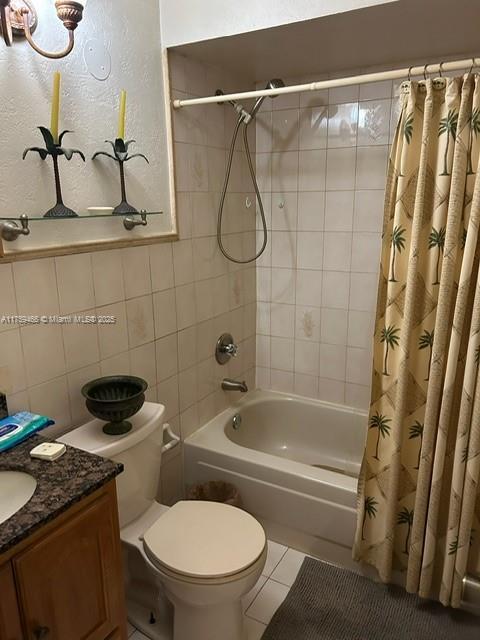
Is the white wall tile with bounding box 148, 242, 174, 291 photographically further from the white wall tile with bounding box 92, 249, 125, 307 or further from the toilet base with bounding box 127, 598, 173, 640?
the toilet base with bounding box 127, 598, 173, 640

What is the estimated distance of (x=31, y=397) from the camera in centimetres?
150

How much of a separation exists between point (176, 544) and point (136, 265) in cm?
103

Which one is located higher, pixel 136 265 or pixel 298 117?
pixel 298 117

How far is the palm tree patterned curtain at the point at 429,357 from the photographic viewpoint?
1.46 m

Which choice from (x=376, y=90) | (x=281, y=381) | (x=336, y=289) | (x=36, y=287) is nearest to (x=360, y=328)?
(x=336, y=289)

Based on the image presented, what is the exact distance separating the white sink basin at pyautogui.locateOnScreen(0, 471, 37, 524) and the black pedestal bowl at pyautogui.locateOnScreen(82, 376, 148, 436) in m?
0.32

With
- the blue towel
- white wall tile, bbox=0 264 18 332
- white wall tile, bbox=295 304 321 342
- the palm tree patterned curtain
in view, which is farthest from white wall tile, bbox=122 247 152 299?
white wall tile, bbox=295 304 321 342

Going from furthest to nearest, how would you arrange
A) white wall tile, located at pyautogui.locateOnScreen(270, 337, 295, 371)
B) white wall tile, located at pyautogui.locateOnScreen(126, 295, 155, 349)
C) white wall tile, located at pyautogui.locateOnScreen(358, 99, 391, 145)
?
white wall tile, located at pyautogui.locateOnScreen(270, 337, 295, 371)
white wall tile, located at pyautogui.locateOnScreen(358, 99, 391, 145)
white wall tile, located at pyautogui.locateOnScreen(126, 295, 155, 349)

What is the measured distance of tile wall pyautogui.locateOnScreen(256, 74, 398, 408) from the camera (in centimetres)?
228

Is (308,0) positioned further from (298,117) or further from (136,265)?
(136,265)

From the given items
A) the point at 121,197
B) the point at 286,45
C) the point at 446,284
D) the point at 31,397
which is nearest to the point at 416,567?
the point at 446,284

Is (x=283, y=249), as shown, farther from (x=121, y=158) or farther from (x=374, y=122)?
(x=121, y=158)

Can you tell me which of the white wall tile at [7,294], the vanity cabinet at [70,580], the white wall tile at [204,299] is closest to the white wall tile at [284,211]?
the white wall tile at [204,299]

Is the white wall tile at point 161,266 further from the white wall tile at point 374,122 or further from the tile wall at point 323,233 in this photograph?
the white wall tile at point 374,122
